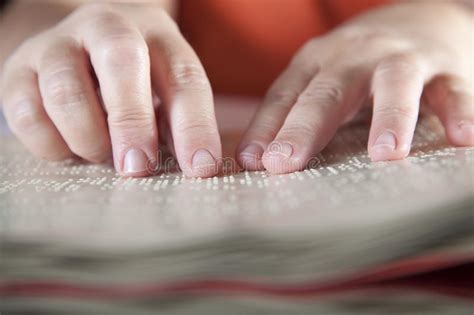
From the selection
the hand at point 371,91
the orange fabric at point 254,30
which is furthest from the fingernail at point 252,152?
the orange fabric at point 254,30

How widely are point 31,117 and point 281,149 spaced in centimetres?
18

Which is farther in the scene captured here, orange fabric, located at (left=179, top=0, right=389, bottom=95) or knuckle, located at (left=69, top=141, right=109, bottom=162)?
orange fabric, located at (left=179, top=0, right=389, bottom=95)

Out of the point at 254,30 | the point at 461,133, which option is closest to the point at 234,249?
the point at 461,133

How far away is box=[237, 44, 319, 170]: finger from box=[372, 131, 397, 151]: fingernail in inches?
2.7

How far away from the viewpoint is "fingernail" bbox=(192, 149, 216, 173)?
0.30m

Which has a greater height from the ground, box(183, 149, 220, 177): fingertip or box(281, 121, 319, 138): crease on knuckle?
box(281, 121, 319, 138): crease on knuckle

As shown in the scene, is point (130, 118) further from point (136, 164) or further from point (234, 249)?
point (234, 249)

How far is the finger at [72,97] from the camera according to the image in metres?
0.34

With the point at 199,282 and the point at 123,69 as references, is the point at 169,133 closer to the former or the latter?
the point at 123,69

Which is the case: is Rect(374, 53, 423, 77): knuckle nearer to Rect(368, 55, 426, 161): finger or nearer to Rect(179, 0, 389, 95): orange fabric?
Rect(368, 55, 426, 161): finger

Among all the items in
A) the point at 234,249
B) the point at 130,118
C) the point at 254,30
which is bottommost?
the point at 234,249

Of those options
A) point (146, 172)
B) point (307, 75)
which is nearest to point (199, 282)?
point (146, 172)

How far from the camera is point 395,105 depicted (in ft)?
1.10

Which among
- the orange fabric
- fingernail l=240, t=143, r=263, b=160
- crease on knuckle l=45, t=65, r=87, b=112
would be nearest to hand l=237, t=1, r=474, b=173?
fingernail l=240, t=143, r=263, b=160
